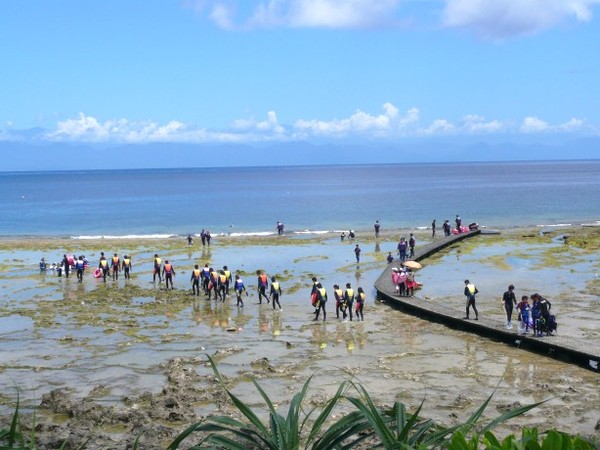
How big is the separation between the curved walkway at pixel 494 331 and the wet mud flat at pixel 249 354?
39 cm

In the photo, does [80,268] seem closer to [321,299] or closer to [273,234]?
[321,299]

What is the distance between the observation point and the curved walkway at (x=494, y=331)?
18.2 m

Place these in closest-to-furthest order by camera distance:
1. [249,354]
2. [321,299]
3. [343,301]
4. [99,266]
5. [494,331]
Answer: [249,354], [494,331], [321,299], [343,301], [99,266]

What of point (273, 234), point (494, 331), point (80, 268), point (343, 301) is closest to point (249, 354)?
point (343, 301)

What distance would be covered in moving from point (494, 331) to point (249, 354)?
23.9ft

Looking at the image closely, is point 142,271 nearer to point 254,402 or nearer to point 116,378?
point 116,378

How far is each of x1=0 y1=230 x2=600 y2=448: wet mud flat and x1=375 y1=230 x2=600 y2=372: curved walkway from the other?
0.39 meters

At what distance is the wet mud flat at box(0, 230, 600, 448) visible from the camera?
1464 centimetres

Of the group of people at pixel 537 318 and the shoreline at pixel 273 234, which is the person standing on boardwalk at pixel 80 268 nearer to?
the group of people at pixel 537 318

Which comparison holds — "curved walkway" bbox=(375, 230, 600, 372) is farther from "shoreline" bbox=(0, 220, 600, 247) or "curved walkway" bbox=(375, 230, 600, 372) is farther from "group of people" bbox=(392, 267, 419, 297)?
"shoreline" bbox=(0, 220, 600, 247)

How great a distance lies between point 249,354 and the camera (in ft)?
66.2

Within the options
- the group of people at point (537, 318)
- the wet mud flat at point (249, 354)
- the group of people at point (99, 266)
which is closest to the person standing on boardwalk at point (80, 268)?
the group of people at point (99, 266)

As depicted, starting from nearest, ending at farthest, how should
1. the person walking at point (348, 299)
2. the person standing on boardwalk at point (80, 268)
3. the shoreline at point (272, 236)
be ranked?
the person walking at point (348, 299), the person standing on boardwalk at point (80, 268), the shoreline at point (272, 236)

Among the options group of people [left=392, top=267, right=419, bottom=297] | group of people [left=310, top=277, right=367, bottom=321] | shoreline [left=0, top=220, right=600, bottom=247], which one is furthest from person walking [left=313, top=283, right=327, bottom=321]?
shoreline [left=0, top=220, right=600, bottom=247]
